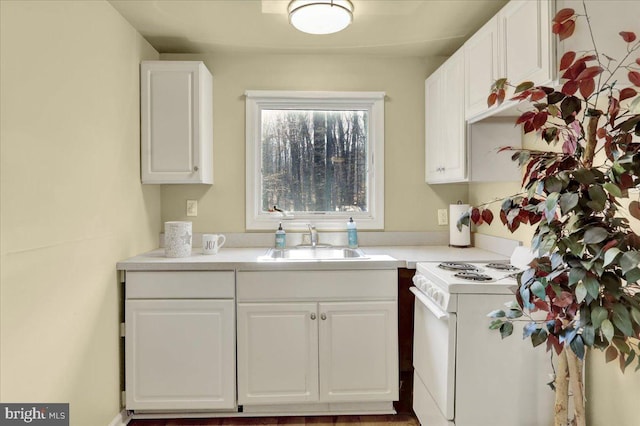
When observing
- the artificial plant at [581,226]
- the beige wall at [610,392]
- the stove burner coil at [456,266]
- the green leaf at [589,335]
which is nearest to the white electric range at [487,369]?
the beige wall at [610,392]

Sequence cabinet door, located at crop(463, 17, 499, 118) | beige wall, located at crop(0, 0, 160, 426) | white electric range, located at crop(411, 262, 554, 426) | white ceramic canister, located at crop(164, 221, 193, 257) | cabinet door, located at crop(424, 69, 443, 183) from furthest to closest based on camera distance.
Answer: cabinet door, located at crop(424, 69, 443, 183)
white ceramic canister, located at crop(164, 221, 193, 257)
cabinet door, located at crop(463, 17, 499, 118)
white electric range, located at crop(411, 262, 554, 426)
beige wall, located at crop(0, 0, 160, 426)

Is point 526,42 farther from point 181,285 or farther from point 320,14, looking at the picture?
point 181,285

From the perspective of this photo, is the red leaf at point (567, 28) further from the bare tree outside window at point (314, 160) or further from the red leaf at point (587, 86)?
the bare tree outside window at point (314, 160)

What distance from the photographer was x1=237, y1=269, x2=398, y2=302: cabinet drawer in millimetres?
2148

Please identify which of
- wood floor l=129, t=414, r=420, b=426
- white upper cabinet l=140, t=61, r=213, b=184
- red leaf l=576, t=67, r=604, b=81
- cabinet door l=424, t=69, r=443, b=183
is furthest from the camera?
cabinet door l=424, t=69, r=443, b=183

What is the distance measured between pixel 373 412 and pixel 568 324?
4.61ft

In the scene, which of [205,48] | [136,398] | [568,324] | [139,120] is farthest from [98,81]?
[568,324]

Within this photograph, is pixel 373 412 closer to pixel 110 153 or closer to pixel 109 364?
pixel 109 364

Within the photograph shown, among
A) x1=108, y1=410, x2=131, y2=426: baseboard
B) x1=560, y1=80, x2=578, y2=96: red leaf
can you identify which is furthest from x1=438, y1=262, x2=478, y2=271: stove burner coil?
x1=108, y1=410, x2=131, y2=426: baseboard

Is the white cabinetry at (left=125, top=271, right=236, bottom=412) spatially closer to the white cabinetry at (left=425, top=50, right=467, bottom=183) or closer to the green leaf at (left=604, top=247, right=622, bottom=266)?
the white cabinetry at (left=425, top=50, right=467, bottom=183)

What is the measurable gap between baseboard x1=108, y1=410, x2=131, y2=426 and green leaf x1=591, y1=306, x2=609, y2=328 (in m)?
2.22

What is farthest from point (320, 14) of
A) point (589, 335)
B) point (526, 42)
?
point (589, 335)

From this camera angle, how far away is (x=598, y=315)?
3.18 ft

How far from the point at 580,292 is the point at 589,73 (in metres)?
0.57
